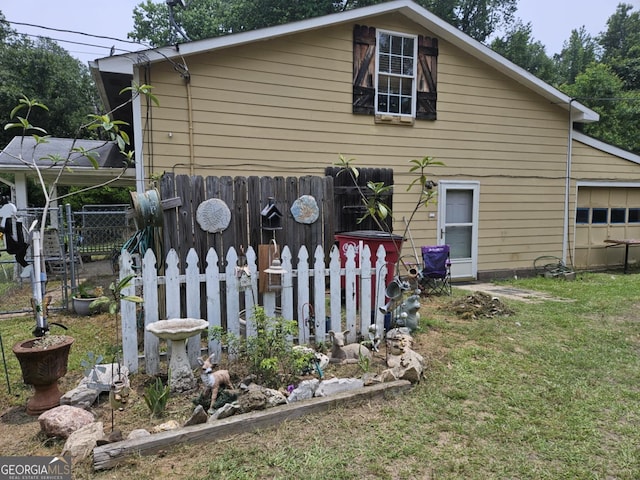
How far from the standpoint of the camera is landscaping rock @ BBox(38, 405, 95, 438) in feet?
7.57

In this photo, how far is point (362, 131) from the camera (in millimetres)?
6797

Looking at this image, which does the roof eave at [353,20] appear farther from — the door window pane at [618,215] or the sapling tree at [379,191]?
the door window pane at [618,215]

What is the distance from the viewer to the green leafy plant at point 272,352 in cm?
297

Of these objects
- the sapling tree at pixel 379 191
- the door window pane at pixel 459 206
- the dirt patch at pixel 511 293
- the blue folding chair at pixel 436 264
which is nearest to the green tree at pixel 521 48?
the door window pane at pixel 459 206

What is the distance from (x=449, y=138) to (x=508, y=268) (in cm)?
302

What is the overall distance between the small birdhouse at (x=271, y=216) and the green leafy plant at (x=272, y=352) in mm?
1101

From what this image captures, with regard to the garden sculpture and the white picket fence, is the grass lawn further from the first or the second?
the white picket fence

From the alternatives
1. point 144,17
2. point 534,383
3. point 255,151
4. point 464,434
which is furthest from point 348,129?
point 144,17

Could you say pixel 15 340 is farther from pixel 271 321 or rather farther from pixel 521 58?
pixel 521 58

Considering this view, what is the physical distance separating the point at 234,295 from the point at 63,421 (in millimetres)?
1510

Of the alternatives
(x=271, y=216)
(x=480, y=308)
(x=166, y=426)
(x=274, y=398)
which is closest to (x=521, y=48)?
(x=480, y=308)

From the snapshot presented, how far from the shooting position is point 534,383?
10.4ft

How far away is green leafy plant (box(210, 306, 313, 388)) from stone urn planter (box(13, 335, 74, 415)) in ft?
3.51

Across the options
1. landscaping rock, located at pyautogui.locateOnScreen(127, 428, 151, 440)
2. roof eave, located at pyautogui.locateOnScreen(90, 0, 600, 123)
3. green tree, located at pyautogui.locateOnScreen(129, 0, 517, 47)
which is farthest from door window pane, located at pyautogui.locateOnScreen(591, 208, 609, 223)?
green tree, located at pyautogui.locateOnScreen(129, 0, 517, 47)
